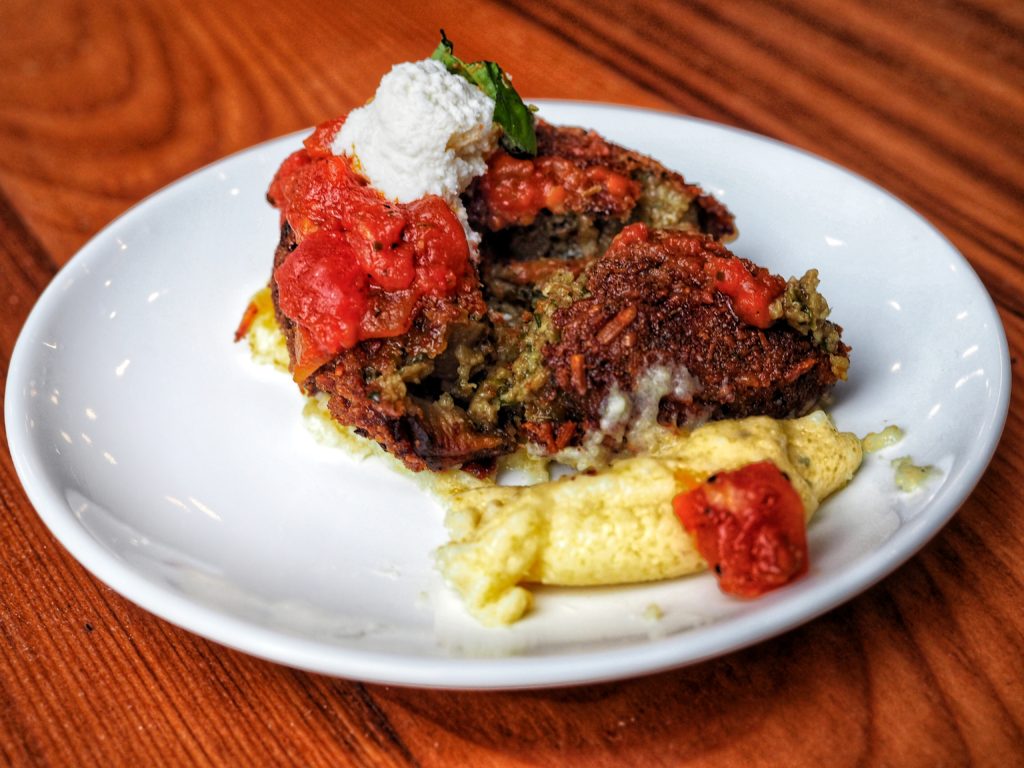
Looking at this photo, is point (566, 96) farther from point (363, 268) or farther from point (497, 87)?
point (363, 268)

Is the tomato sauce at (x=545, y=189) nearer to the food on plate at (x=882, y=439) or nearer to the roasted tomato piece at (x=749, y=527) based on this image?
the food on plate at (x=882, y=439)

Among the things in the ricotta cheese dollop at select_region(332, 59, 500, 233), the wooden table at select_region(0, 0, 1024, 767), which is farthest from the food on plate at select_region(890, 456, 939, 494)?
the ricotta cheese dollop at select_region(332, 59, 500, 233)

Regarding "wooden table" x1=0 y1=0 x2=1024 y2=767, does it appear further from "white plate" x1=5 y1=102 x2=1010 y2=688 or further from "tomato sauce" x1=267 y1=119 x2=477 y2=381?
"tomato sauce" x1=267 y1=119 x2=477 y2=381

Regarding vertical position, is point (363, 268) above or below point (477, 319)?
above

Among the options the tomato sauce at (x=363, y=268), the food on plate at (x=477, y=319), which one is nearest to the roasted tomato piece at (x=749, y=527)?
the food on plate at (x=477, y=319)

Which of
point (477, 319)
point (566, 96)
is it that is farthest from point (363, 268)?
point (566, 96)
